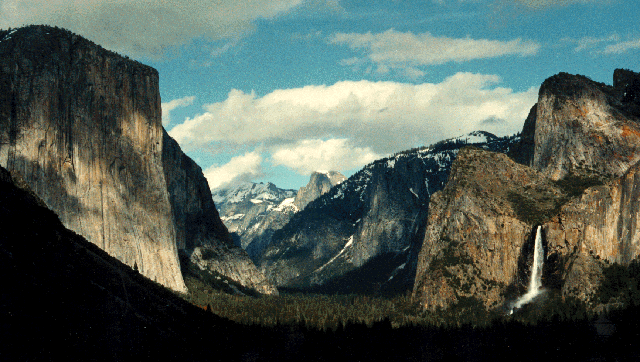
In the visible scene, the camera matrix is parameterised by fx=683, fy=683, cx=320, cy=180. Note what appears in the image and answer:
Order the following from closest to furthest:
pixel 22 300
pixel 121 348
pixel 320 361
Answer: pixel 22 300, pixel 121 348, pixel 320 361

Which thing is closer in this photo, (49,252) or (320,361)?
(49,252)

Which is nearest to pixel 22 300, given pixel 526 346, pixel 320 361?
pixel 320 361

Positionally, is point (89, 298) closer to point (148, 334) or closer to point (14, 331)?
point (148, 334)

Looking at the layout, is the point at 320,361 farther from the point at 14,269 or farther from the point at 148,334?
the point at 14,269

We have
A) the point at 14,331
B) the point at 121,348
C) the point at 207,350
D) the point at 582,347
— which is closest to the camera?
the point at 14,331

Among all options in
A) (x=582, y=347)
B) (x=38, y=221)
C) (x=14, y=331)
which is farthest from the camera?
(x=582, y=347)

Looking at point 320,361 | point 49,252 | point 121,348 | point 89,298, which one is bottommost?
point 320,361

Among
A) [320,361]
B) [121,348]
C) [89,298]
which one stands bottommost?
[320,361]

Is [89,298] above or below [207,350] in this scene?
above

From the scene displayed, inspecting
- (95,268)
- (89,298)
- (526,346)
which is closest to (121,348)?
(89,298)
